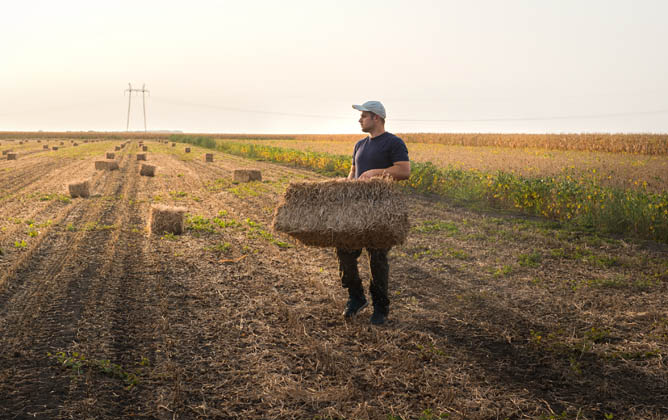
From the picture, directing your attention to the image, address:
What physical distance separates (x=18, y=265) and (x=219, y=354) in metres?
4.72

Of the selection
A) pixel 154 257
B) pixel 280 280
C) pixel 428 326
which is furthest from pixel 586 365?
pixel 154 257

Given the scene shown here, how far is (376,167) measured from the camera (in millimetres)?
5215

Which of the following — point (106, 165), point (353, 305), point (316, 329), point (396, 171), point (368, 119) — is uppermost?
point (368, 119)

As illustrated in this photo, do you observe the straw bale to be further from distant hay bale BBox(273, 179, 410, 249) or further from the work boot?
the work boot

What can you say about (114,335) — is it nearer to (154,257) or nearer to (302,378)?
(302,378)

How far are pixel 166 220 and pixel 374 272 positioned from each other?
19.9 ft

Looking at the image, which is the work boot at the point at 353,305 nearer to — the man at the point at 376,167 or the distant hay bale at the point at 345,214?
the man at the point at 376,167

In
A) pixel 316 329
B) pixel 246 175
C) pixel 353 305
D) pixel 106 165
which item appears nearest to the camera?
pixel 316 329

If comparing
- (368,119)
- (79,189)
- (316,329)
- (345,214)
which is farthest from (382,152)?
(79,189)

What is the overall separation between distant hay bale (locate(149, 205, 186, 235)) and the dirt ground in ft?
0.95

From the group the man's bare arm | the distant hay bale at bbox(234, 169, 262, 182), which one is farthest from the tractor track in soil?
the distant hay bale at bbox(234, 169, 262, 182)

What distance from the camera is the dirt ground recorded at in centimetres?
389

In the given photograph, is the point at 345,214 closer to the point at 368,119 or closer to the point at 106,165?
the point at 368,119

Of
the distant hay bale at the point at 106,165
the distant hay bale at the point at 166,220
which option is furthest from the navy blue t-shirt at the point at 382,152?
the distant hay bale at the point at 106,165
